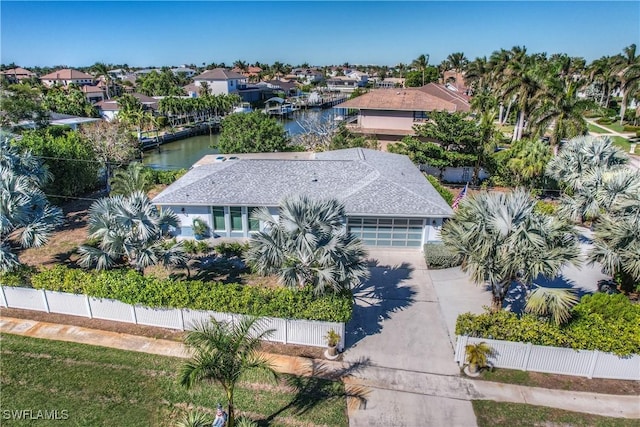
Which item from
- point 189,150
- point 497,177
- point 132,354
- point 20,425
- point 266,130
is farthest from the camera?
point 189,150

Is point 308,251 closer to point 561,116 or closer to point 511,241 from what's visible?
point 511,241

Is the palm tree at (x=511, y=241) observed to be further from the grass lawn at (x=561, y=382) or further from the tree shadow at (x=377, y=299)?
the tree shadow at (x=377, y=299)

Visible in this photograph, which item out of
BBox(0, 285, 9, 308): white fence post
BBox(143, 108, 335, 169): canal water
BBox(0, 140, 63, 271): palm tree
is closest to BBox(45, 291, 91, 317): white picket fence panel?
BBox(0, 140, 63, 271): palm tree

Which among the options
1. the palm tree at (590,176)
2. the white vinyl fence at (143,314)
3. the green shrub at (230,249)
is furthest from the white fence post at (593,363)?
the green shrub at (230,249)

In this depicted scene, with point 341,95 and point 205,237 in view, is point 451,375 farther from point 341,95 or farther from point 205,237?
point 341,95

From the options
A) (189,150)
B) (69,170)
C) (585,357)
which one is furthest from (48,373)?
(189,150)

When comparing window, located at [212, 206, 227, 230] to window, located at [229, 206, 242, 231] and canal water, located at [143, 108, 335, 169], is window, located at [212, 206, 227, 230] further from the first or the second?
canal water, located at [143, 108, 335, 169]
